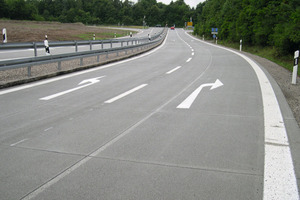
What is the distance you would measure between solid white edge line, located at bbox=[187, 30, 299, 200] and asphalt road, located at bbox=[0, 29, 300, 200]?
0.05 ft

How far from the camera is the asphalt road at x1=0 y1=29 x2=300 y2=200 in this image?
3664 mm

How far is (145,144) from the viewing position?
514 centimetres

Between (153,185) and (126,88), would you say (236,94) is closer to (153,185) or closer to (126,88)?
(126,88)

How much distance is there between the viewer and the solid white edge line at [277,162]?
11.8 feet

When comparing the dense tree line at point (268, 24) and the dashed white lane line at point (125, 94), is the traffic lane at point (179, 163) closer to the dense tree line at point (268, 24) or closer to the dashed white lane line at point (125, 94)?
the dashed white lane line at point (125, 94)

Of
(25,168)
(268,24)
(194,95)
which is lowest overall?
(25,168)

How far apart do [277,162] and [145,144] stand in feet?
6.61

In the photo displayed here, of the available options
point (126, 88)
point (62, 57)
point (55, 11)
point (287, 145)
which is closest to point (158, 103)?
point (126, 88)

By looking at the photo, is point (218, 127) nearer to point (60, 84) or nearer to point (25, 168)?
point (25, 168)

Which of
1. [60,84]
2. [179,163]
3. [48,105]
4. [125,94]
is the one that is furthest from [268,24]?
[179,163]

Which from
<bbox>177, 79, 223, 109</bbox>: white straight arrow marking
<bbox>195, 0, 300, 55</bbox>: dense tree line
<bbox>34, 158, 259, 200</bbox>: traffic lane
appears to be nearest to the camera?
<bbox>34, 158, 259, 200</bbox>: traffic lane

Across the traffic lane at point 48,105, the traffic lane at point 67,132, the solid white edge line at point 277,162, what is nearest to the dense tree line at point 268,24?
the traffic lane at point 48,105

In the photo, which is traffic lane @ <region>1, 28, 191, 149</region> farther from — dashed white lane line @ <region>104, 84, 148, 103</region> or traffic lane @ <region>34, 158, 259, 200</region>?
traffic lane @ <region>34, 158, 259, 200</region>

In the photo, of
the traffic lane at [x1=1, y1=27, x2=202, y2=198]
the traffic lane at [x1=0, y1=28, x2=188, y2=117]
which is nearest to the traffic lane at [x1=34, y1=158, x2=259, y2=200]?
the traffic lane at [x1=1, y1=27, x2=202, y2=198]
